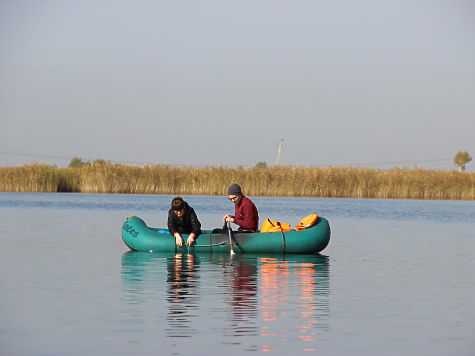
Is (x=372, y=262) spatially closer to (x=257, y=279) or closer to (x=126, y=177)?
(x=257, y=279)

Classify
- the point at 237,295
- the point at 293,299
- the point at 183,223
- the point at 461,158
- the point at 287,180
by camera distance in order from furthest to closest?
1. the point at 461,158
2. the point at 287,180
3. the point at 183,223
4. the point at 237,295
5. the point at 293,299

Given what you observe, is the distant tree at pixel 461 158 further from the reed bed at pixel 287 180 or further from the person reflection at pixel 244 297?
the person reflection at pixel 244 297

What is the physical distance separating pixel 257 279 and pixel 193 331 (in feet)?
15.9

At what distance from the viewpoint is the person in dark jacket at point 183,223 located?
61.3 ft

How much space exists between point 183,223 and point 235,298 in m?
6.12

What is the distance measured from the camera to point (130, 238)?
65.3ft

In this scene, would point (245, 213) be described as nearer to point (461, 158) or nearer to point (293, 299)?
point (293, 299)

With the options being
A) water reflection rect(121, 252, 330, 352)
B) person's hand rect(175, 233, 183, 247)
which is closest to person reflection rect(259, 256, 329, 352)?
water reflection rect(121, 252, 330, 352)

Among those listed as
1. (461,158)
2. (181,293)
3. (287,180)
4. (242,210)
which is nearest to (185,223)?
(242,210)

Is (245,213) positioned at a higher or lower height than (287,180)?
lower

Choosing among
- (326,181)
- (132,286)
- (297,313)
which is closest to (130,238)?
(132,286)

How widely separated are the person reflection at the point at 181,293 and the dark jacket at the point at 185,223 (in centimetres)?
38

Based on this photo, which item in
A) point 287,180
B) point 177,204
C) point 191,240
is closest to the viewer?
point 177,204

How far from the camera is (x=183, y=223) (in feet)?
62.9
